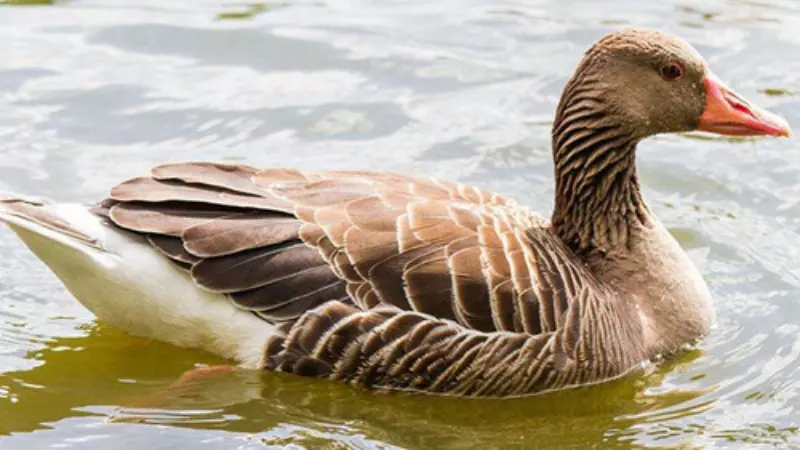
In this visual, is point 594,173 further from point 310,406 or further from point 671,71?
point 310,406

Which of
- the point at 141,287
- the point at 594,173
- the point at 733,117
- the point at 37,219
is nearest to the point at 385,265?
the point at 141,287

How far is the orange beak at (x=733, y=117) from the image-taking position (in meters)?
9.73

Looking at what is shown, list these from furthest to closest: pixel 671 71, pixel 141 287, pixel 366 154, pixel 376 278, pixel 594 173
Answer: pixel 366 154
pixel 594 173
pixel 671 71
pixel 141 287
pixel 376 278

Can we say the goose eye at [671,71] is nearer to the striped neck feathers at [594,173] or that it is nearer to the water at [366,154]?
the striped neck feathers at [594,173]

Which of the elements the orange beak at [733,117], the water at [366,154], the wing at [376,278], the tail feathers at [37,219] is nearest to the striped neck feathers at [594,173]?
the orange beak at [733,117]

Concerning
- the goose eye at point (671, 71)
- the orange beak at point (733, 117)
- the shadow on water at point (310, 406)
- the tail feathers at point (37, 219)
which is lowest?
the shadow on water at point (310, 406)

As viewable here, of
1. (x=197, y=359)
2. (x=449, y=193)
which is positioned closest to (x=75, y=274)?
(x=197, y=359)

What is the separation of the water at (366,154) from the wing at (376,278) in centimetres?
30

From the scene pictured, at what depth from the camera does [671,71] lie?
9.69 meters

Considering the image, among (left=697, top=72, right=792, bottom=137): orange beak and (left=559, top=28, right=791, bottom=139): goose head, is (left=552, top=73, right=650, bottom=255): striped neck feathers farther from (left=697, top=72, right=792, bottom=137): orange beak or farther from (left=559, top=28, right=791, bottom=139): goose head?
(left=697, top=72, right=792, bottom=137): orange beak

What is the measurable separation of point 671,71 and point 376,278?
2.40m

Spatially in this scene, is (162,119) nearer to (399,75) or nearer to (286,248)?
(399,75)

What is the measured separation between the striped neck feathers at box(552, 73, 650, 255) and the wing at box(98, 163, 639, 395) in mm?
623

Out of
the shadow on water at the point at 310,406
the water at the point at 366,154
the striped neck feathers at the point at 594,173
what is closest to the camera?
the shadow on water at the point at 310,406
